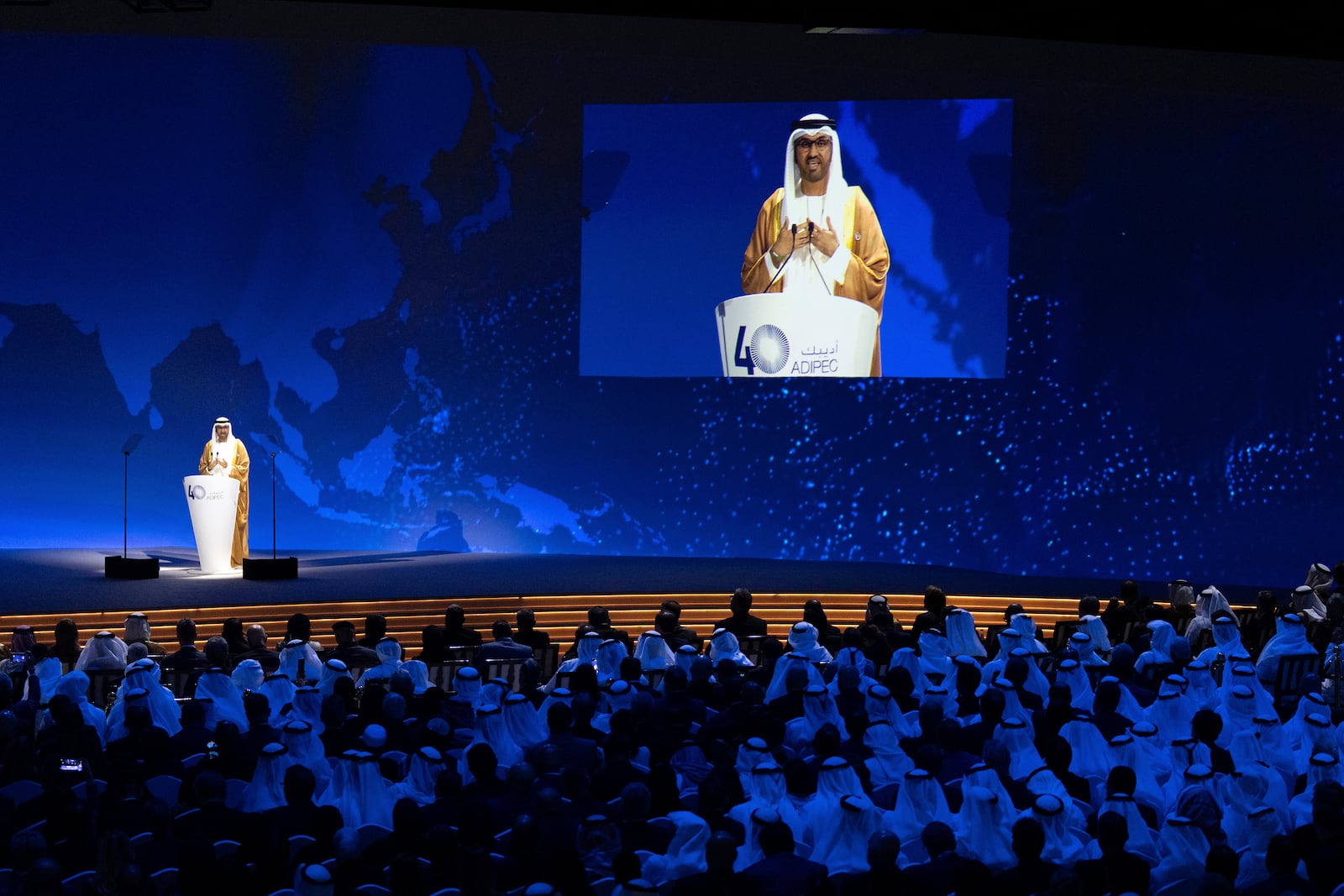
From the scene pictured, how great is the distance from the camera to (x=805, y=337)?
1551 centimetres

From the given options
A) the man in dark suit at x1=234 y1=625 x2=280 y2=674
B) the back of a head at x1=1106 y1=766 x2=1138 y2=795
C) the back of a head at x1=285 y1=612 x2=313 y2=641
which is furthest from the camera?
the back of a head at x1=285 y1=612 x2=313 y2=641

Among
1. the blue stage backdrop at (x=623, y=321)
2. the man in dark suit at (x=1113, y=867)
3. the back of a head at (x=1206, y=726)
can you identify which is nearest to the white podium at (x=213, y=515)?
the blue stage backdrop at (x=623, y=321)

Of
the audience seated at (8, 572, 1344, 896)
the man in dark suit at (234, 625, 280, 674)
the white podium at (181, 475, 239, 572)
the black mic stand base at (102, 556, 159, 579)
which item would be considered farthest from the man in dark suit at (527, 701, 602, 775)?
the black mic stand base at (102, 556, 159, 579)

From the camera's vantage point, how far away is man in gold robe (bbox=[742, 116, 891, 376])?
15750 millimetres

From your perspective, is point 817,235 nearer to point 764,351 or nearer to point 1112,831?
point 764,351

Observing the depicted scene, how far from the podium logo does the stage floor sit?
7.08 ft

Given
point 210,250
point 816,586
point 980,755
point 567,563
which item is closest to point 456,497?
point 567,563

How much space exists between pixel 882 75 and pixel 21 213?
392 inches

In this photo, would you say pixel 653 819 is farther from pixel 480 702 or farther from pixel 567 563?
pixel 567 563

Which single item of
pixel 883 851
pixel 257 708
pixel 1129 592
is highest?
pixel 1129 592

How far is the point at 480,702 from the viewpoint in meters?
7.15

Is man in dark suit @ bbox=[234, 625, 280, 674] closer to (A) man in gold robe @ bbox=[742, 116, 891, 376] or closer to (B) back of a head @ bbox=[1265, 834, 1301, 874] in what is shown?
(B) back of a head @ bbox=[1265, 834, 1301, 874]

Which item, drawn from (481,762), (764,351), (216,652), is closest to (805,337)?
(764,351)

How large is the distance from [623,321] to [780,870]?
38.9ft
